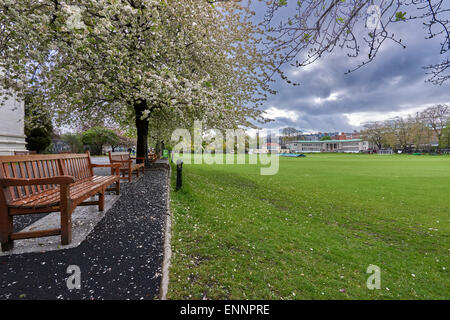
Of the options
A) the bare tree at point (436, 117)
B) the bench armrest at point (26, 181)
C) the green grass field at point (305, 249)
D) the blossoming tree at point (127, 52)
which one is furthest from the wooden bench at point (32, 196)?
the bare tree at point (436, 117)

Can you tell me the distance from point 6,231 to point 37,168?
0.98 metres

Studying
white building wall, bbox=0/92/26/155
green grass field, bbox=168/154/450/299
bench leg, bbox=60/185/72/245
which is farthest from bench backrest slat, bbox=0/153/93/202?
white building wall, bbox=0/92/26/155

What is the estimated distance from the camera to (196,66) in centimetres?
891

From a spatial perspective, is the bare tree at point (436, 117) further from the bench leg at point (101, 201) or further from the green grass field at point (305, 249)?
the bench leg at point (101, 201)

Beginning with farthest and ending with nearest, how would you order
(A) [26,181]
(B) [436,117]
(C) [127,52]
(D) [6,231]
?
(B) [436,117] < (C) [127,52] < (D) [6,231] < (A) [26,181]

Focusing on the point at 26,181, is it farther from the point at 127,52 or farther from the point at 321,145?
the point at 321,145

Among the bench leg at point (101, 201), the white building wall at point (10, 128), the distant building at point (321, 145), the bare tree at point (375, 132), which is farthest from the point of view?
the distant building at point (321, 145)

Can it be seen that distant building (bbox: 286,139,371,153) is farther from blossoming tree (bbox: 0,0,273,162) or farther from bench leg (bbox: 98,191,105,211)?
bench leg (bbox: 98,191,105,211)

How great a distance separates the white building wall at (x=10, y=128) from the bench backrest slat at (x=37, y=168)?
11721mm

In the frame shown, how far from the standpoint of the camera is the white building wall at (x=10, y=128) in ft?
39.8

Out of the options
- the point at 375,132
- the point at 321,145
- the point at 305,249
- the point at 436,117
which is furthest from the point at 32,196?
the point at 321,145

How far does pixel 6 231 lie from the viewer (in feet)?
8.80
